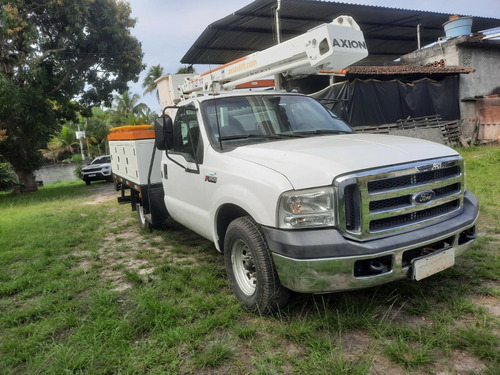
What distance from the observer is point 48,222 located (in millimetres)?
7965

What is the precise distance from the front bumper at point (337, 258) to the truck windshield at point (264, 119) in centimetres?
135

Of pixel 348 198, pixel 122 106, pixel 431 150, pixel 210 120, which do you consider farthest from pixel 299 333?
pixel 122 106

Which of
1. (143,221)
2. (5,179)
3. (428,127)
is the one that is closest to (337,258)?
(143,221)

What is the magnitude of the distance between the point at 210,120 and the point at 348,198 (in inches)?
72.4

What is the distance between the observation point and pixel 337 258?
2.45m

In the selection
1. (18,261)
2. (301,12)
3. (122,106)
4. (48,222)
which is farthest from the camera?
(122,106)

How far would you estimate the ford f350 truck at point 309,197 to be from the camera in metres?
2.52

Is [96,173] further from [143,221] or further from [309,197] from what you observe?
[309,197]

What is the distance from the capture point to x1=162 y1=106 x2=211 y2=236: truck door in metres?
3.80

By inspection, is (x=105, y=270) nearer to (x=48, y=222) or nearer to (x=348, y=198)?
(x=348, y=198)

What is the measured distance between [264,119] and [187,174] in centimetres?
104

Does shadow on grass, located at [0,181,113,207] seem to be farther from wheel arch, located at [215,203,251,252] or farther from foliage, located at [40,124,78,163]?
foliage, located at [40,124,78,163]

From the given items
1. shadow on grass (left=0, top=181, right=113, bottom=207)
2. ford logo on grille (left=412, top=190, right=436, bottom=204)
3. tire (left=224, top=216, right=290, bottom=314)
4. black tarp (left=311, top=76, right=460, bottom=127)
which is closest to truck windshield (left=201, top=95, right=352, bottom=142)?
tire (left=224, top=216, right=290, bottom=314)

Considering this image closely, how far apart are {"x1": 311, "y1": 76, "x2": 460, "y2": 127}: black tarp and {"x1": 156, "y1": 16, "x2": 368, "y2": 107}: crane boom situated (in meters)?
6.89
